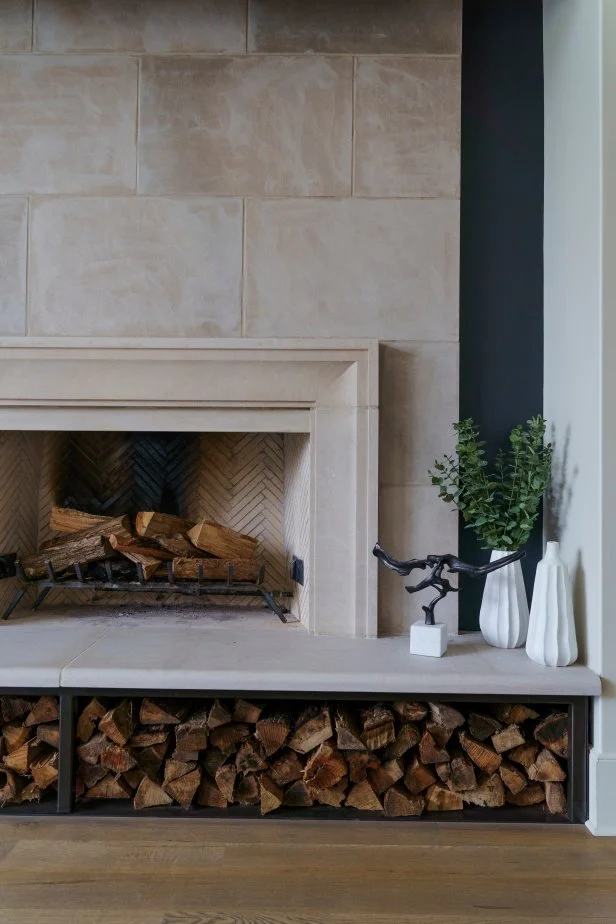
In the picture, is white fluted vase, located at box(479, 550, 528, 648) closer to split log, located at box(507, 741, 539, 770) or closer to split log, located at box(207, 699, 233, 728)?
split log, located at box(507, 741, 539, 770)

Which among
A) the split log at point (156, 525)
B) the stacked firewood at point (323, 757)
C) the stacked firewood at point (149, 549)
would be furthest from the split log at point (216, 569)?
the stacked firewood at point (323, 757)

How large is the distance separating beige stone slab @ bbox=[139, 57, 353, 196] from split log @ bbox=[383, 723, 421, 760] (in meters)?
1.47

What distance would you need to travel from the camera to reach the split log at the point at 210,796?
1621mm

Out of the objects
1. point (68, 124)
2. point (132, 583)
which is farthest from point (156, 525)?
point (68, 124)

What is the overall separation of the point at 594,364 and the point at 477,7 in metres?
1.21

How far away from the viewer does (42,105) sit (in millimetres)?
2031

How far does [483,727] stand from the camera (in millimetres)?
1634

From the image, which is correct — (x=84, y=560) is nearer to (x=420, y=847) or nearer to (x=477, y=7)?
(x=420, y=847)

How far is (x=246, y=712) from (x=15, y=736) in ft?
1.83

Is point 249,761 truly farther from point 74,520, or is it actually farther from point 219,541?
point 74,520

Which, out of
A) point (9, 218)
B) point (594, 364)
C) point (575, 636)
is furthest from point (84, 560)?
point (594, 364)

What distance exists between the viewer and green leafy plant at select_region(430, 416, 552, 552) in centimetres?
189

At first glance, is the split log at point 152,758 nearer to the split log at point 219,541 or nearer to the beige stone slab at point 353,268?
the split log at point 219,541

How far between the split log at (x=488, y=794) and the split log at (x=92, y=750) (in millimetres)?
855
